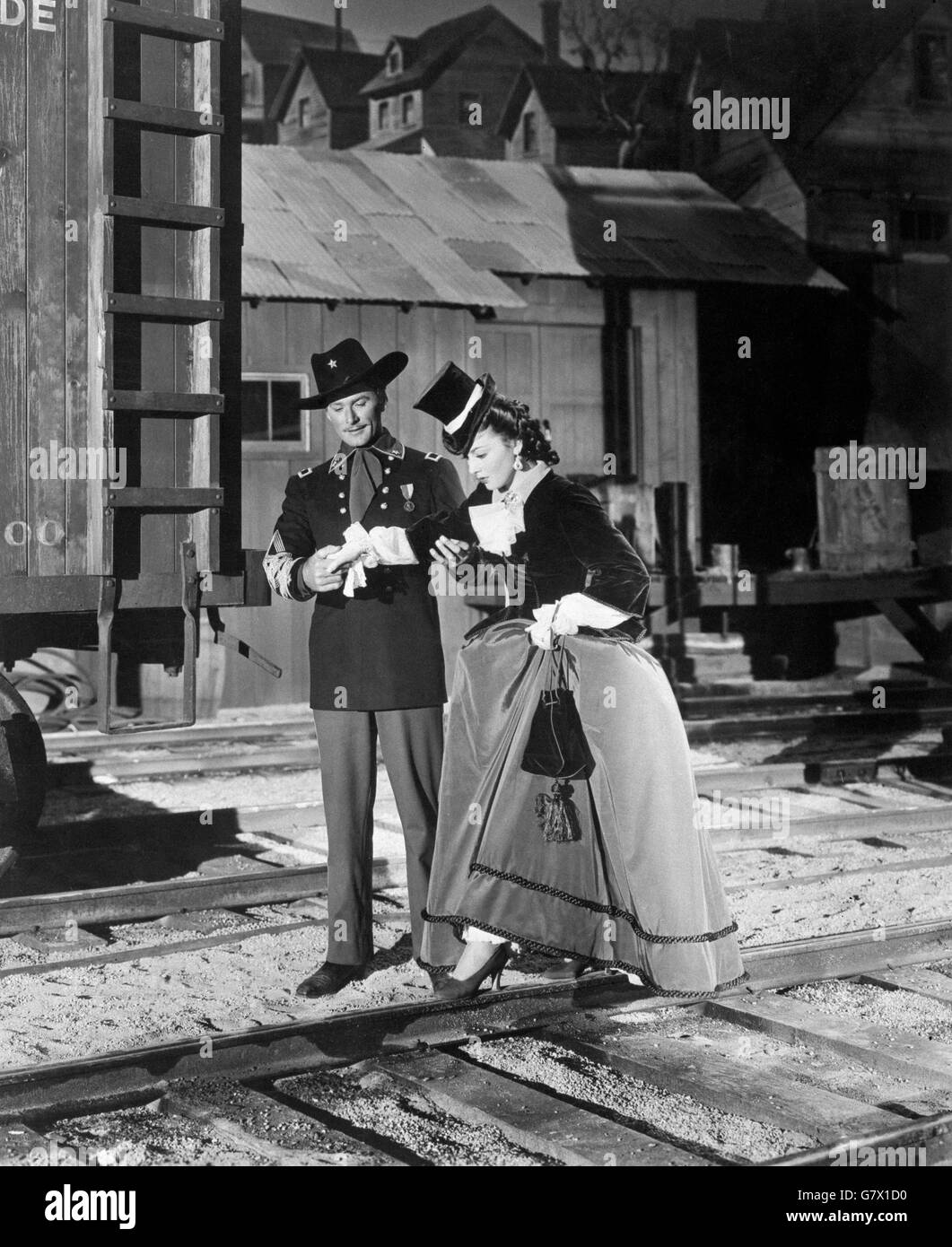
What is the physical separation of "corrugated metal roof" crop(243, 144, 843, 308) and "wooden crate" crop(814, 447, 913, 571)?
323cm

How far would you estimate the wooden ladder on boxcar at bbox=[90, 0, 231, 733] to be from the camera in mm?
5309

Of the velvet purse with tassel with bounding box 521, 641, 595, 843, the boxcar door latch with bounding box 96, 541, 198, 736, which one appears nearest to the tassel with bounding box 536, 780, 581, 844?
the velvet purse with tassel with bounding box 521, 641, 595, 843

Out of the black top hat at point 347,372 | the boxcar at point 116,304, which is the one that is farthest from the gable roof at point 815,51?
the black top hat at point 347,372

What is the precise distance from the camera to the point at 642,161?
3234 cm

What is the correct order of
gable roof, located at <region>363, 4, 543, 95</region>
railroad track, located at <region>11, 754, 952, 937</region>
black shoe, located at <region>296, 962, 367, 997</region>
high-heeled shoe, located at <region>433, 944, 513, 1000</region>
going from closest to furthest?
high-heeled shoe, located at <region>433, 944, 513, 1000</region>
black shoe, located at <region>296, 962, 367, 997</region>
railroad track, located at <region>11, 754, 952, 937</region>
gable roof, located at <region>363, 4, 543, 95</region>

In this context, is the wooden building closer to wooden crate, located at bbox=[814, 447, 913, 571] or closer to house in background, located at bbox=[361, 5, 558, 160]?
wooden crate, located at bbox=[814, 447, 913, 571]

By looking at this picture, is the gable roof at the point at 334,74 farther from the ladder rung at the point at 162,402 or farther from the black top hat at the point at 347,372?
the black top hat at the point at 347,372

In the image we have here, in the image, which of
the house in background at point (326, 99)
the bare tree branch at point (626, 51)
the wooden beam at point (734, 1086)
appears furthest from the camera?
the house in background at point (326, 99)

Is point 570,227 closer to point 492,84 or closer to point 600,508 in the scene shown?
point 600,508

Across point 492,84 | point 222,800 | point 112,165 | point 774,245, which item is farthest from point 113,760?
point 492,84

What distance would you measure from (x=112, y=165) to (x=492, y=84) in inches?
1695

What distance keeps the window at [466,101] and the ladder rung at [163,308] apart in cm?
3961

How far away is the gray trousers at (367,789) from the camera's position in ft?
16.5

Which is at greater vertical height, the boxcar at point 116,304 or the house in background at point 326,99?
the house in background at point 326,99
